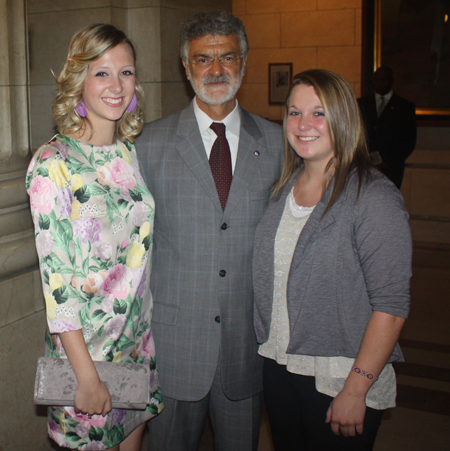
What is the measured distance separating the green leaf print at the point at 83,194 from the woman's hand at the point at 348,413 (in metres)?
1.09

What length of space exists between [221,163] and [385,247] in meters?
0.83

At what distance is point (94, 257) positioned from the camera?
1885mm

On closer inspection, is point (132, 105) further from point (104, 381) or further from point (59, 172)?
point (104, 381)

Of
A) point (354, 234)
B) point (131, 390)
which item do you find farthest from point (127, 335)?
point (354, 234)

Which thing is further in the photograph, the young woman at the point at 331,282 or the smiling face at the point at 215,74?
the smiling face at the point at 215,74

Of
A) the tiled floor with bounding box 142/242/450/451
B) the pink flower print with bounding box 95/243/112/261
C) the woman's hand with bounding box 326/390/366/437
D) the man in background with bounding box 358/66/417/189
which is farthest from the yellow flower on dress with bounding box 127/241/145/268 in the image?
the man in background with bounding box 358/66/417/189

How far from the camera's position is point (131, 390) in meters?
1.90

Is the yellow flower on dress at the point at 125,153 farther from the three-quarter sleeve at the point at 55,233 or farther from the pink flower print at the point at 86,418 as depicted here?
the pink flower print at the point at 86,418

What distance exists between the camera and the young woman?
5.85 feet

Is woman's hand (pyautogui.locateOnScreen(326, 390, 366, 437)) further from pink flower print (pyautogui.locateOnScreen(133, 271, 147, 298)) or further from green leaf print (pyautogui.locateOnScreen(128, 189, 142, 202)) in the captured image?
green leaf print (pyautogui.locateOnScreen(128, 189, 142, 202))

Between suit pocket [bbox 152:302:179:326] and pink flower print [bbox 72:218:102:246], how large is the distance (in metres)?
0.50

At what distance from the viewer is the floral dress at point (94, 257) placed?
177cm

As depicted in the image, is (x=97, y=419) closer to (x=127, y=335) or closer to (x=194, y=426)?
(x=127, y=335)

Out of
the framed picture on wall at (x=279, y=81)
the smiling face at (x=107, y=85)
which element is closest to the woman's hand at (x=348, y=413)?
the smiling face at (x=107, y=85)
